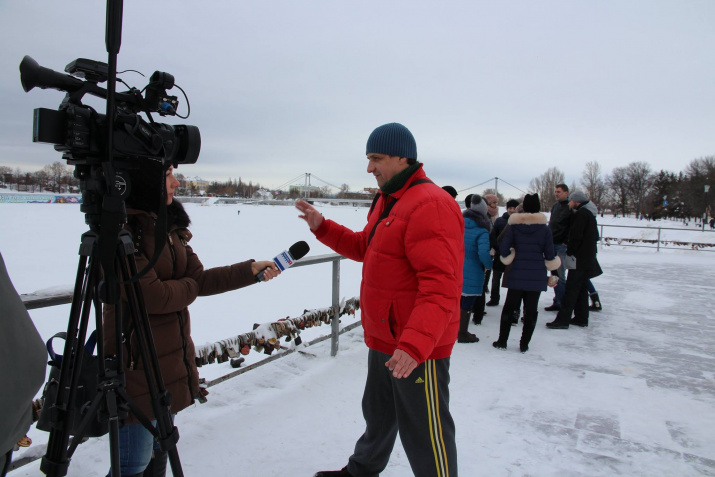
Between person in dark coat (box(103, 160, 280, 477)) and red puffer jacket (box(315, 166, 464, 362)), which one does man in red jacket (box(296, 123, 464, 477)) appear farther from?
person in dark coat (box(103, 160, 280, 477))

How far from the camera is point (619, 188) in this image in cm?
7106

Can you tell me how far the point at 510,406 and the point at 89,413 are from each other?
9.31 feet

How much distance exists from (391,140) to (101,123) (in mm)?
1146

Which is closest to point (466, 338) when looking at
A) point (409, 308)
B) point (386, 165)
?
point (409, 308)

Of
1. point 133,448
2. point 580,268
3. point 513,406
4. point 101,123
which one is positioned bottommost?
point 513,406

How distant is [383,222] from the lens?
1.97 metres

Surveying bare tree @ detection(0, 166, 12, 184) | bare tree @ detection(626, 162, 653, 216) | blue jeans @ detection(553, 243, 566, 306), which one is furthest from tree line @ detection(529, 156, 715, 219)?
bare tree @ detection(0, 166, 12, 184)

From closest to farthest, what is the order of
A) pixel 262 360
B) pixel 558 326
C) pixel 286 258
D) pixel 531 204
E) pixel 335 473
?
1. pixel 286 258
2. pixel 335 473
3. pixel 262 360
4. pixel 531 204
5. pixel 558 326

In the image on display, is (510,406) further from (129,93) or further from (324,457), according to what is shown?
(129,93)

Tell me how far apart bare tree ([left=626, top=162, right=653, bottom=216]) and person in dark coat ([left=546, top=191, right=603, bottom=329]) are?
72.7 metres

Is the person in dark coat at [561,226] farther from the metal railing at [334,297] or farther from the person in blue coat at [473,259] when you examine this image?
the metal railing at [334,297]

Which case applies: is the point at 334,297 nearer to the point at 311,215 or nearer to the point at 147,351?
the point at 311,215

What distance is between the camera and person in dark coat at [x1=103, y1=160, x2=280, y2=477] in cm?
159

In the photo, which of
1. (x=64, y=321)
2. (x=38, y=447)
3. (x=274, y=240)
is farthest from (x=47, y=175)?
(x=38, y=447)
